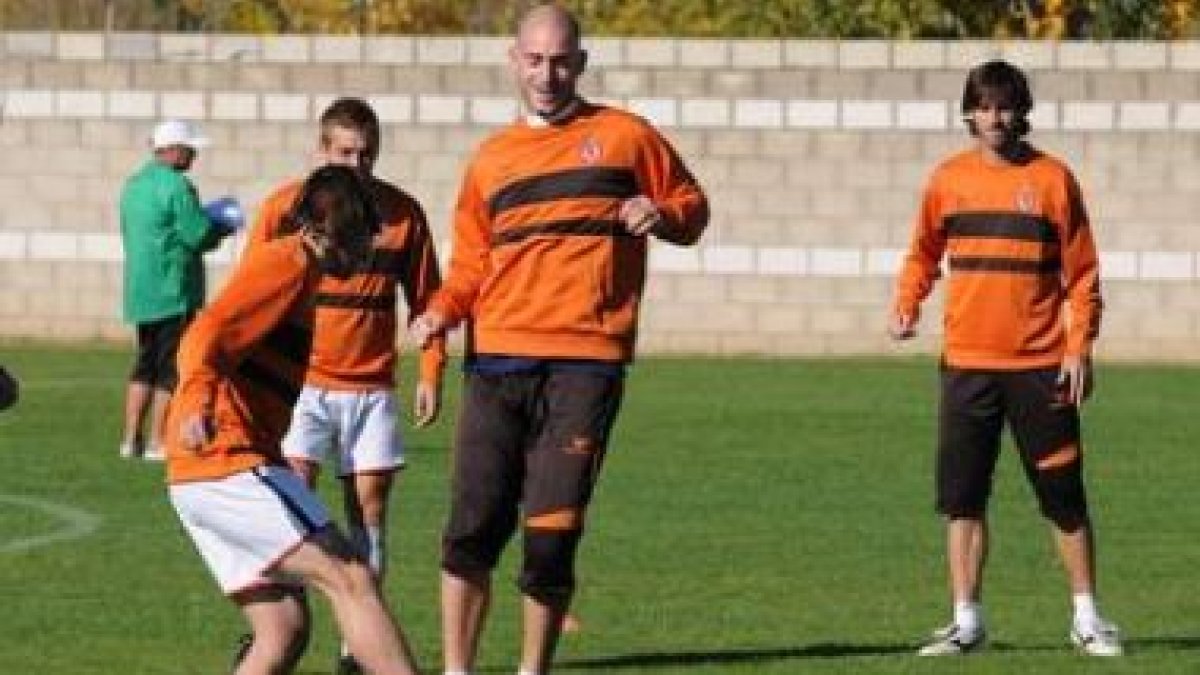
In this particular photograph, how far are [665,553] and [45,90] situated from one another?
18.5 metres

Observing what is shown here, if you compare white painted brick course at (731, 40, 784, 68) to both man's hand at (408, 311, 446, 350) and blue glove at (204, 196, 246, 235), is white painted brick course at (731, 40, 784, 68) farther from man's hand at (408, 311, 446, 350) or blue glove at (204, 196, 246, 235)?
man's hand at (408, 311, 446, 350)

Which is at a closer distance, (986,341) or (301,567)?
(301,567)

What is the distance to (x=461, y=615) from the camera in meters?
12.0

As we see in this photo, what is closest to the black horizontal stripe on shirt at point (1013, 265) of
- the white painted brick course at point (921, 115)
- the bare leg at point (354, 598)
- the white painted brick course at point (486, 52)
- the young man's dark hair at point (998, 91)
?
the young man's dark hair at point (998, 91)

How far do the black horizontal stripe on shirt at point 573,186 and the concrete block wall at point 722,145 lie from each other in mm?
21691

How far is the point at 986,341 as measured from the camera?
13.6 m

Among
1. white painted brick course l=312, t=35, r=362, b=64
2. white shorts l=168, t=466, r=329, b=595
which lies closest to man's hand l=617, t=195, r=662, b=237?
white shorts l=168, t=466, r=329, b=595

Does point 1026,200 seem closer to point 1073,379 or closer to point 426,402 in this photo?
point 1073,379

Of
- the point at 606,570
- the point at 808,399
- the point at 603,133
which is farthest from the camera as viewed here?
the point at 808,399

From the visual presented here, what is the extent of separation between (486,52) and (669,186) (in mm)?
22301

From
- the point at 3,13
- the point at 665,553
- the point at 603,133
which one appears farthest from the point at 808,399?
the point at 3,13

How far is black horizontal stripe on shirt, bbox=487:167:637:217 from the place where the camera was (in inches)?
465

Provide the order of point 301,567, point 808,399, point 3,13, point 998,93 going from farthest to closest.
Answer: point 3,13, point 808,399, point 998,93, point 301,567

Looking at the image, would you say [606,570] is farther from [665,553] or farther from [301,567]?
[301,567]
